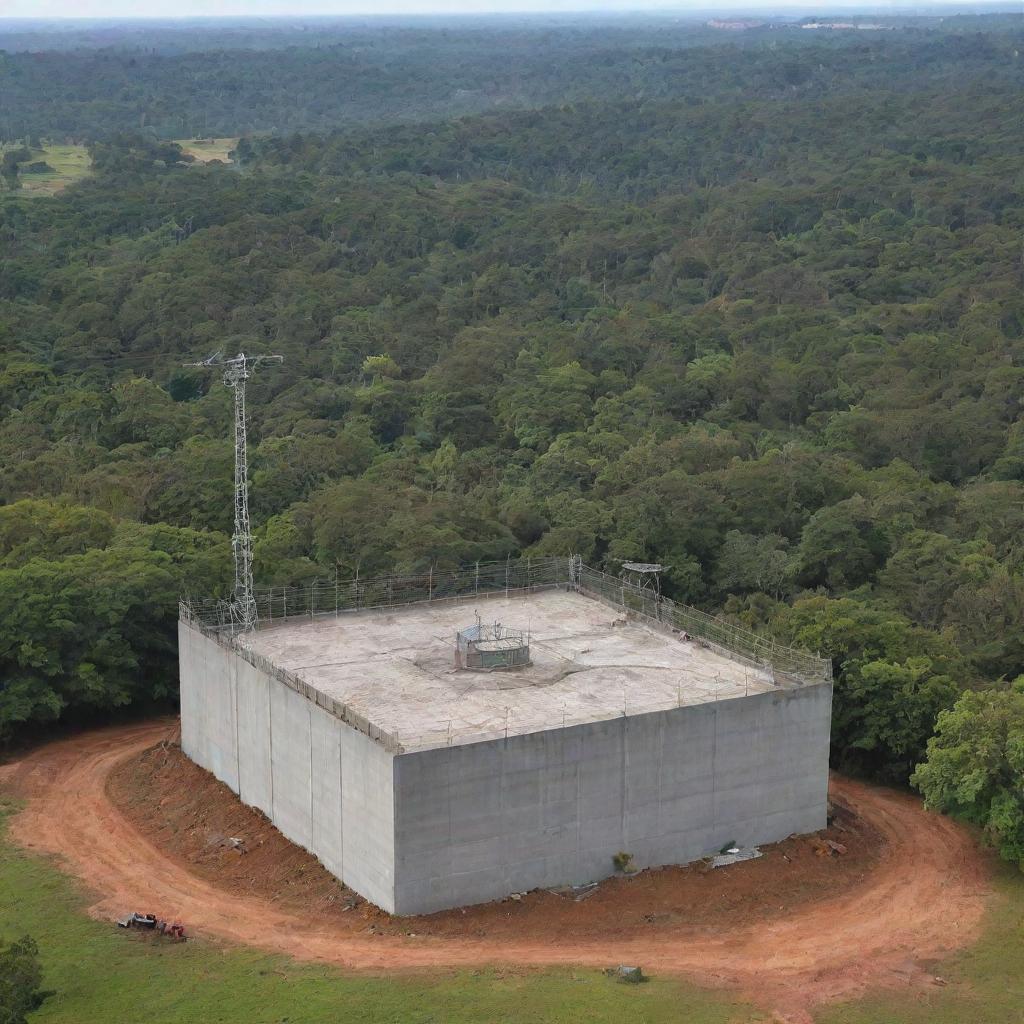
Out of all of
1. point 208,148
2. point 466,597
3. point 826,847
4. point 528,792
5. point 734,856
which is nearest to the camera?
point 528,792

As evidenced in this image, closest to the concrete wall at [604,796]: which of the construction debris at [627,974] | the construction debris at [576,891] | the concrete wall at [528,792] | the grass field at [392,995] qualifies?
the concrete wall at [528,792]

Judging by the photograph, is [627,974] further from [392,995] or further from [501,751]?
[501,751]

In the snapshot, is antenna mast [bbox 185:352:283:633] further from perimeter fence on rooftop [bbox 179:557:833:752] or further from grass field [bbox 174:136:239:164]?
grass field [bbox 174:136:239:164]

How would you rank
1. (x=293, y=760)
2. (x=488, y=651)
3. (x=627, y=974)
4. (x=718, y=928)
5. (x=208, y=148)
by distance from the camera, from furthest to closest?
(x=208, y=148) < (x=488, y=651) < (x=293, y=760) < (x=718, y=928) < (x=627, y=974)

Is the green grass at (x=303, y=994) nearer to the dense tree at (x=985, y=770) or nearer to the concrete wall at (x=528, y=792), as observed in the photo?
the concrete wall at (x=528, y=792)

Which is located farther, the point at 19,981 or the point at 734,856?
the point at 734,856

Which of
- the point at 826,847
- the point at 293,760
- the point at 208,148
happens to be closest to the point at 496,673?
the point at 293,760

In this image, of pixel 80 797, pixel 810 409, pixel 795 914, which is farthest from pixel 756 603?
pixel 810 409
